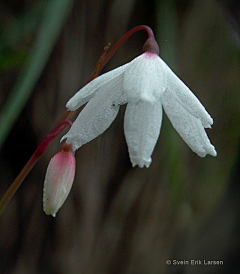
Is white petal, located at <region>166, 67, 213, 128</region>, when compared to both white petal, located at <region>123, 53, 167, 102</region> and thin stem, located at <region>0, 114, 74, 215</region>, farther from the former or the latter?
thin stem, located at <region>0, 114, 74, 215</region>

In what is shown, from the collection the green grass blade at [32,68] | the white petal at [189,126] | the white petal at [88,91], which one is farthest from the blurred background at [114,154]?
the white petal at [88,91]

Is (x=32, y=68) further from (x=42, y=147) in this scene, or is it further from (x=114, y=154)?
(x=114, y=154)

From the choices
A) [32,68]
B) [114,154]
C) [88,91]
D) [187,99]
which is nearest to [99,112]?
[88,91]

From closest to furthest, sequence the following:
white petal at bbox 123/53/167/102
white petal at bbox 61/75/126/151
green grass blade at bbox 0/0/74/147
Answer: white petal at bbox 123/53/167/102, white petal at bbox 61/75/126/151, green grass blade at bbox 0/0/74/147

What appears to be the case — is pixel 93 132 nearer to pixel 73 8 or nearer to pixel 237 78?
pixel 73 8

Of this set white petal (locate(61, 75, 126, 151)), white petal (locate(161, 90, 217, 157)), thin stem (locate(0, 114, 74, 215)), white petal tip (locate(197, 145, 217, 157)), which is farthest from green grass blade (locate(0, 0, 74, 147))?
white petal tip (locate(197, 145, 217, 157))

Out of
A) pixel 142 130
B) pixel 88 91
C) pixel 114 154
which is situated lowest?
pixel 114 154
